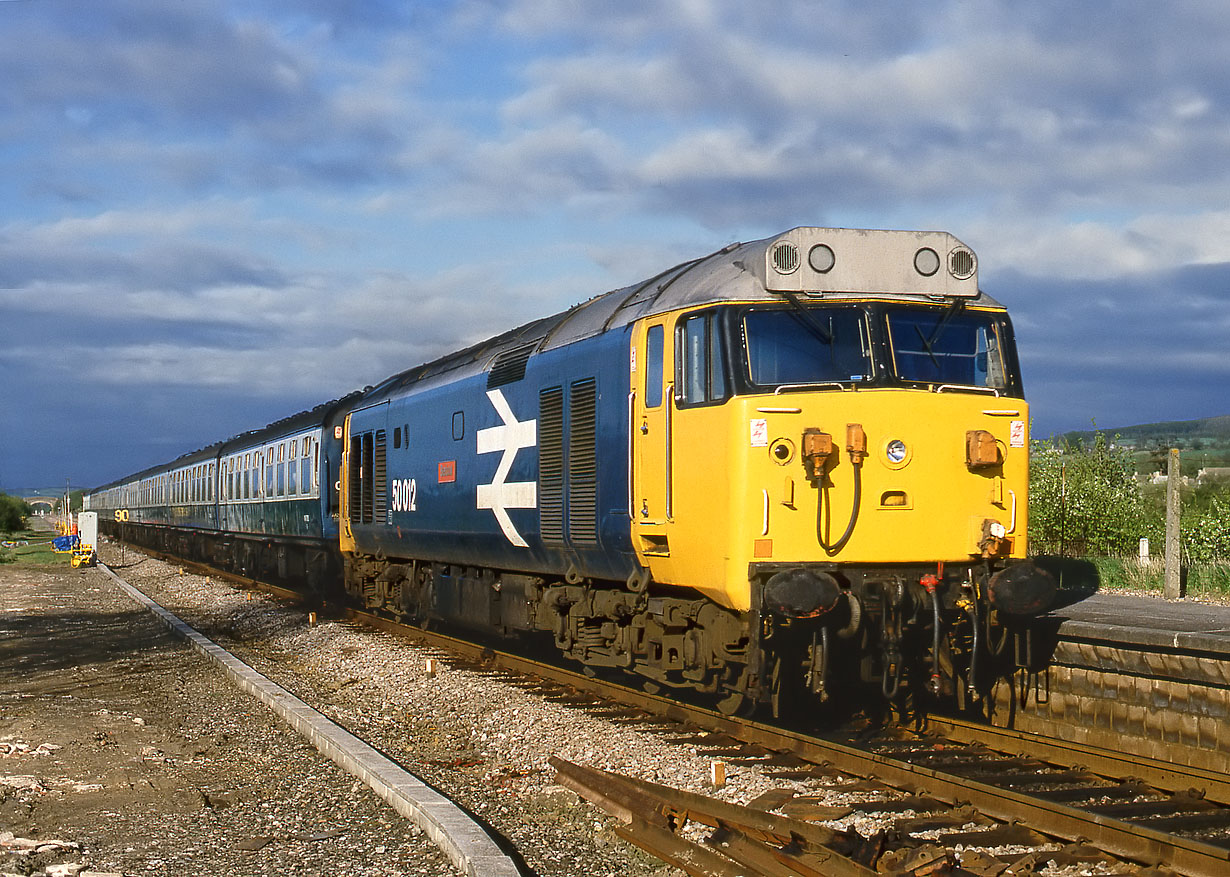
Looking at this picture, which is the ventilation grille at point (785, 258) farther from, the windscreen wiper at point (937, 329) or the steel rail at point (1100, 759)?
the steel rail at point (1100, 759)

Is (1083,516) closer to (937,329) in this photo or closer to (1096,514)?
(1096,514)

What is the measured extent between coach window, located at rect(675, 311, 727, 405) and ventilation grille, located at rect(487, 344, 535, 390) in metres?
3.38

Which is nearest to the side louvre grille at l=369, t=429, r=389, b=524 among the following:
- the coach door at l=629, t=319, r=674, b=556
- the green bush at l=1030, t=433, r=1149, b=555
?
the coach door at l=629, t=319, r=674, b=556

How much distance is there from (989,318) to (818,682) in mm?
3009

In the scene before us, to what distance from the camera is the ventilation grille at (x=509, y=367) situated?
41.3ft

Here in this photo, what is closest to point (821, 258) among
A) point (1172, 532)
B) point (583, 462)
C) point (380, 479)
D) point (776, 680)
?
point (583, 462)

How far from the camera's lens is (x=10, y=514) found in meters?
109

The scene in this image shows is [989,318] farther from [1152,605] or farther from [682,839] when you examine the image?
[1152,605]

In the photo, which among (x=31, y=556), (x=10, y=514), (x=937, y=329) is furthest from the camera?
(x=10, y=514)

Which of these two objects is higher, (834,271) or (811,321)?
(834,271)

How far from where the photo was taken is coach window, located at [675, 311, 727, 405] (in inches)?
350

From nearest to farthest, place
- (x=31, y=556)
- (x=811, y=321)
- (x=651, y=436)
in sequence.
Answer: (x=811, y=321) → (x=651, y=436) → (x=31, y=556)

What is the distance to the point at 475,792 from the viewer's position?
325 inches

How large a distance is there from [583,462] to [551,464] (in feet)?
2.55
